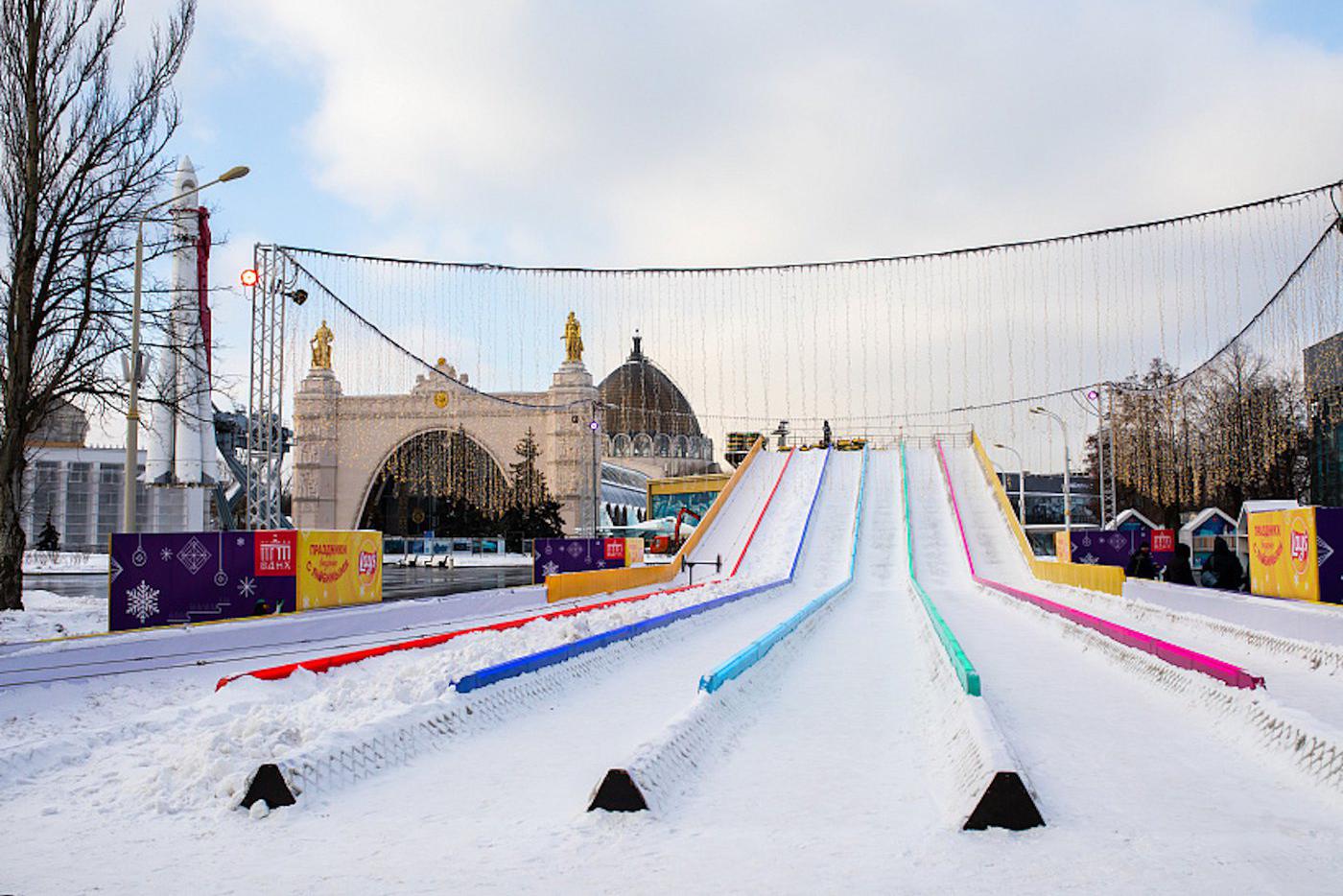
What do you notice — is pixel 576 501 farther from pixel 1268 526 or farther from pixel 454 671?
pixel 454 671

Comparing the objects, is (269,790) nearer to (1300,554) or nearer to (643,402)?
(1300,554)

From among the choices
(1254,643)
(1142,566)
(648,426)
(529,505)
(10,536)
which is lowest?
(1254,643)

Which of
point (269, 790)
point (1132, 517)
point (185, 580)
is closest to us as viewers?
point (269, 790)

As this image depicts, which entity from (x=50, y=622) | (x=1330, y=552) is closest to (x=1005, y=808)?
(x=1330, y=552)

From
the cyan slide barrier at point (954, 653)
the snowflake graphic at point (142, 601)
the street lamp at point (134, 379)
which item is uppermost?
the street lamp at point (134, 379)

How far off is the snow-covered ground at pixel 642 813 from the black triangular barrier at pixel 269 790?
8 centimetres

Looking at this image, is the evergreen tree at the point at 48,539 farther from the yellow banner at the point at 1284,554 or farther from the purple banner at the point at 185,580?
the yellow banner at the point at 1284,554

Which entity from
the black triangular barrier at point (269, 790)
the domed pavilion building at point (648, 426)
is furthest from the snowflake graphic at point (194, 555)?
the domed pavilion building at point (648, 426)

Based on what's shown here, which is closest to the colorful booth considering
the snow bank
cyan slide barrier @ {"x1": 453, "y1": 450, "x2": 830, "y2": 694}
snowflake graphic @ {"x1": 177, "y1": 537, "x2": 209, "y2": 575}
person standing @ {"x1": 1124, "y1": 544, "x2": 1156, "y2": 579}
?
person standing @ {"x1": 1124, "y1": 544, "x2": 1156, "y2": 579}

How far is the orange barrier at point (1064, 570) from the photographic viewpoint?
20.3 meters

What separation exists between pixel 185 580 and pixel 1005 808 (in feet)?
40.9

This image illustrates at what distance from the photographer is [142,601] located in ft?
45.9

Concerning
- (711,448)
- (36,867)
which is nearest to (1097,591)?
(36,867)

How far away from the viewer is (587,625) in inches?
468
